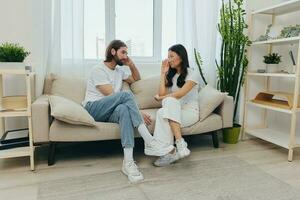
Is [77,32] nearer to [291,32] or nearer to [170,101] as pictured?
[170,101]

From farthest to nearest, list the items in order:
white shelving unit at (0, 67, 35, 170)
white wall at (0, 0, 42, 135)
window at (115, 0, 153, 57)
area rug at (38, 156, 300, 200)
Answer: window at (115, 0, 153, 57), white wall at (0, 0, 42, 135), white shelving unit at (0, 67, 35, 170), area rug at (38, 156, 300, 200)

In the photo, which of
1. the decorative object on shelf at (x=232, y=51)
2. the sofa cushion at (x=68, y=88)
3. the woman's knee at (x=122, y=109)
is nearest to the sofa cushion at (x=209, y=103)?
the decorative object on shelf at (x=232, y=51)

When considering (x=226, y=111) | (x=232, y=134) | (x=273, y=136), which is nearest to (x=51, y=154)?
(x=226, y=111)

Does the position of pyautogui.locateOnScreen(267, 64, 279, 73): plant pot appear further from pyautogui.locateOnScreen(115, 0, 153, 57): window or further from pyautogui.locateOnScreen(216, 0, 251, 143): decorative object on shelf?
pyautogui.locateOnScreen(115, 0, 153, 57): window

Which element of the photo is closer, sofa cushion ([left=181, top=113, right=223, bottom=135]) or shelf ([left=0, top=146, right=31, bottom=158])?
shelf ([left=0, top=146, right=31, bottom=158])

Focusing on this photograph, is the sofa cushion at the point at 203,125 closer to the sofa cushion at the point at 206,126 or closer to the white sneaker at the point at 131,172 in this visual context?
the sofa cushion at the point at 206,126

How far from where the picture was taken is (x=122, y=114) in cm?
194

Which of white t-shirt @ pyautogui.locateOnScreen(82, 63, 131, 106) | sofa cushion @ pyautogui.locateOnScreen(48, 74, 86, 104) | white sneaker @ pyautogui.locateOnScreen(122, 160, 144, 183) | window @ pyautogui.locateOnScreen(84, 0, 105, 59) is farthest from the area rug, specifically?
window @ pyautogui.locateOnScreen(84, 0, 105, 59)

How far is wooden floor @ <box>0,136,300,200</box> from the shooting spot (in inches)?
69.1

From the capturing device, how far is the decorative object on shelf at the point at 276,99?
226 cm

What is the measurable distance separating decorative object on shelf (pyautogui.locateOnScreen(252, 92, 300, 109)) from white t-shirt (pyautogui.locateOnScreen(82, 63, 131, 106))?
1445mm

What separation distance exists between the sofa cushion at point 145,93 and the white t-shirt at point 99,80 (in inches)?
9.7

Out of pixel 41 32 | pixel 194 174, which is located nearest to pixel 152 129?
pixel 194 174

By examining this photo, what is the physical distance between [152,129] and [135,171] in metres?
0.42
